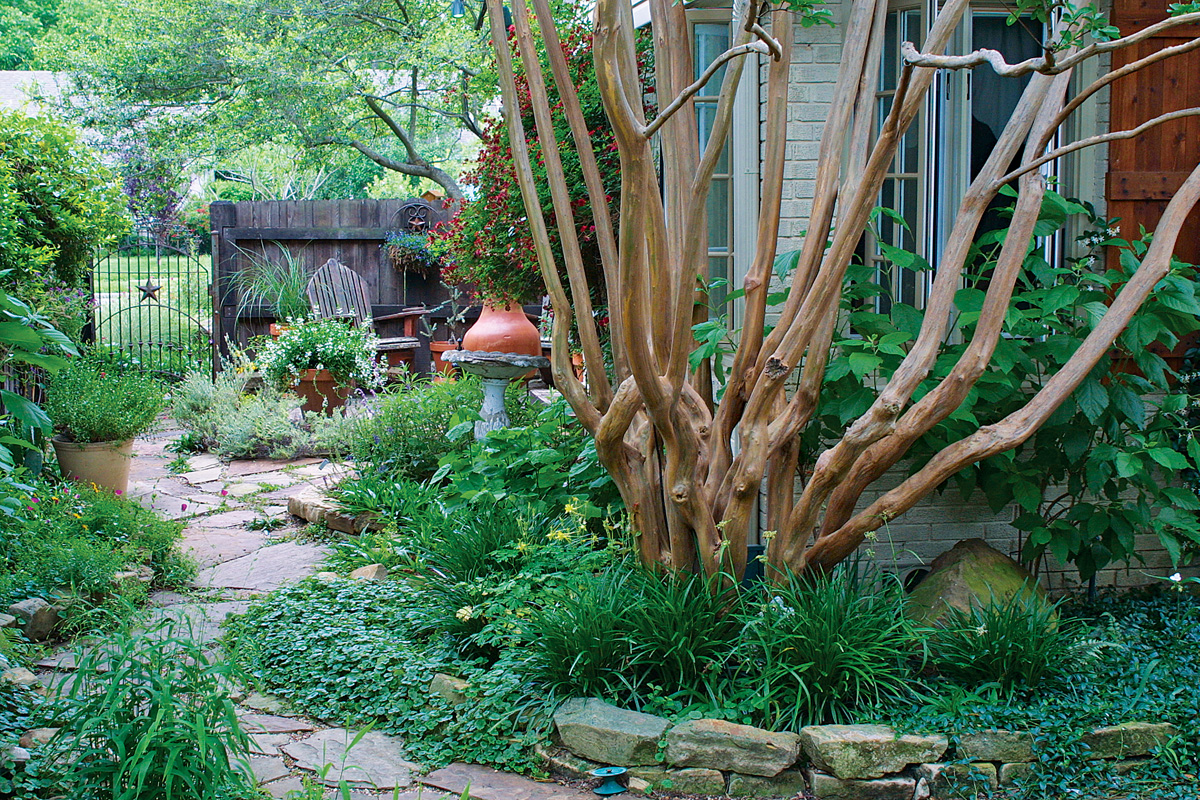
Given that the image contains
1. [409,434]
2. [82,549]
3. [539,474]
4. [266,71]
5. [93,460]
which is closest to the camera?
[82,549]

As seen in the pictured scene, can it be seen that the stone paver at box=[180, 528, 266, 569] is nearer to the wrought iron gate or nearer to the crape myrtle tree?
the crape myrtle tree

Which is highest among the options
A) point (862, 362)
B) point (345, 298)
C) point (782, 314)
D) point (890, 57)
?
point (890, 57)

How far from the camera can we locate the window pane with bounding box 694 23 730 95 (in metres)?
4.25

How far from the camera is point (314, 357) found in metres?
8.48

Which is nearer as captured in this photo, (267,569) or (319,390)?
(267,569)

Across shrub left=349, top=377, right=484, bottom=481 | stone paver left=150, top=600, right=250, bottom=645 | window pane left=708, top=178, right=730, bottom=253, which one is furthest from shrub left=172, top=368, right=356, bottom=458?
window pane left=708, top=178, right=730, bottom=253

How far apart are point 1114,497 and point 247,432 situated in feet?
19.9

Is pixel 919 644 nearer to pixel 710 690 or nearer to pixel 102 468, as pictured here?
pixel 710 690

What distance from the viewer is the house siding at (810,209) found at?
3725 mm

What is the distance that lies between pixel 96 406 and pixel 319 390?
298 centimetres

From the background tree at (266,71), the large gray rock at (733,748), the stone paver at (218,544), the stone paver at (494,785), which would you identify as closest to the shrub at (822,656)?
the large gray rock at (733,748)

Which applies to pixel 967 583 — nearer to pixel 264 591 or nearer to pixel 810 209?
pixel 810 209

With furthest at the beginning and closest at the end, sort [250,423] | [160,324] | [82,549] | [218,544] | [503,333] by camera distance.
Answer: [160,324] < [250,423] < [503,333] < [218,544] < [82,549]

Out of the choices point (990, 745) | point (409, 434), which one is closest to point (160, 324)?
point (409, 434)
